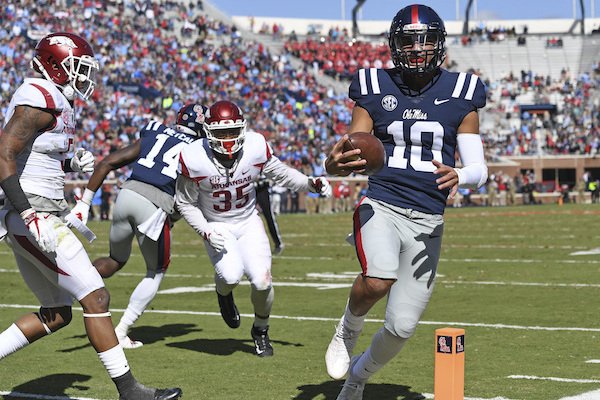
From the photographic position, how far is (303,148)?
35.2m

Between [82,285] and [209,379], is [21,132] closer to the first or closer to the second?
[82,285]

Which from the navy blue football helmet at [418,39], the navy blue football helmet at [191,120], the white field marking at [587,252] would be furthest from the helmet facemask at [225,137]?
the white field marking at [587,252]

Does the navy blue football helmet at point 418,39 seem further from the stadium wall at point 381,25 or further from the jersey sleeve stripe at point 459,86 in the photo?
the stadium wall at point 381,25

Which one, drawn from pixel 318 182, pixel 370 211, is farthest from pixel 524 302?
pixel 370 211

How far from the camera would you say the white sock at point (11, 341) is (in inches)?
214

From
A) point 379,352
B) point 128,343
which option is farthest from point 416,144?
point 128,343

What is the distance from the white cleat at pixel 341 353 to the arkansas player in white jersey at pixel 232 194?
1.71m

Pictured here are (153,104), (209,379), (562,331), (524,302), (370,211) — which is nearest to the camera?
(370,211)

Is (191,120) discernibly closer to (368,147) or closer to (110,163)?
(110,163)

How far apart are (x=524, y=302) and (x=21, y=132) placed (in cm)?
590

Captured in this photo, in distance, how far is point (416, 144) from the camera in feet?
17.1

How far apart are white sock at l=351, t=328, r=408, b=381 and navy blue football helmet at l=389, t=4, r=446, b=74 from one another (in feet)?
4.35

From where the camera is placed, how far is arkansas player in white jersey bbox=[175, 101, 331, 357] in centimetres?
695

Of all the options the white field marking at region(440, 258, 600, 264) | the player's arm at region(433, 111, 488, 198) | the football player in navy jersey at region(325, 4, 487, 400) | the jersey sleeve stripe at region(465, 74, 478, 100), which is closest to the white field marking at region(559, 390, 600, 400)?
the football player in navy jersey at region(325, 4, 487, 400)
